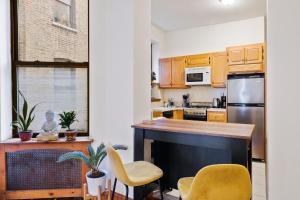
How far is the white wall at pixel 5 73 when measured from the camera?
7.76 ft

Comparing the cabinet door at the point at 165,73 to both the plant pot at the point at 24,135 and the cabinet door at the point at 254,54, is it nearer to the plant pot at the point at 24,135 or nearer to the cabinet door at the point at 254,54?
the cabinet door at the point at 254,54

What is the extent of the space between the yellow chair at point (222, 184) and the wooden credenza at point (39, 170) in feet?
5.07

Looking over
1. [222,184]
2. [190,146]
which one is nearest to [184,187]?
[222,184]

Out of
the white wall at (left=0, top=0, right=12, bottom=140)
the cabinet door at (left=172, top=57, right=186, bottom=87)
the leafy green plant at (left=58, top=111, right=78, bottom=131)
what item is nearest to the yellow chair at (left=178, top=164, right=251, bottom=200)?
the leafy green plant at (left=58, top=111, right=78, bottom=131)

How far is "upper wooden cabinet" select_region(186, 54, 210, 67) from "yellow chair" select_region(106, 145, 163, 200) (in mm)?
3492

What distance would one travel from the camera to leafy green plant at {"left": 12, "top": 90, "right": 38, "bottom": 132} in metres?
2.39

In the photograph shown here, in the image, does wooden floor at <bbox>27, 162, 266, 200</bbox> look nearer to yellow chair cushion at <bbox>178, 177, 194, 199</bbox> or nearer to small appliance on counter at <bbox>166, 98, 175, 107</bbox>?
yellow chair cushion at <bbox>178, 177, 194, 199</bbox>

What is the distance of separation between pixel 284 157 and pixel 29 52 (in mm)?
2816

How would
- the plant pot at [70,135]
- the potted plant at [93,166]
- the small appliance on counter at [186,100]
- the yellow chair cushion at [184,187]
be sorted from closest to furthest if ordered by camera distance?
the yellow chair cushion at [184,187], the potted plant at [93,166], the plant pot at [70,135], the small appliance on counter at [186,100]

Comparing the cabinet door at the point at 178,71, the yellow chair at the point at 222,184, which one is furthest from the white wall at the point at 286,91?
the cabinet door at the point at 178,71

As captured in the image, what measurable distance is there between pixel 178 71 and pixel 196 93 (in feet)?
2.41

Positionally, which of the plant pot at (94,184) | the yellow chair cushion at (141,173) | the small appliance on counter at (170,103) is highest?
the small appliance on counter at (170,103)

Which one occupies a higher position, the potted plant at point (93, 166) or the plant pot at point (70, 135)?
the plant pot at point (70, 135)

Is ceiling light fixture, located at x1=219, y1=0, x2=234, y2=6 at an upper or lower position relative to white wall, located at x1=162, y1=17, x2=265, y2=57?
upper
